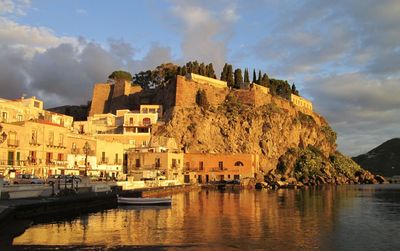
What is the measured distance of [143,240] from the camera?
954 inches

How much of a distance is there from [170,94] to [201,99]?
695cm

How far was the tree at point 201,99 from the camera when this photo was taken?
97125mm

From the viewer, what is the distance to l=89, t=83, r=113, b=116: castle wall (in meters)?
101

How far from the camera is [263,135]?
10131cm

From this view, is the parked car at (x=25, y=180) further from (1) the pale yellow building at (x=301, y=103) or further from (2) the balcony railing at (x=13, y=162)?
(1) the pale yellow building at (x=301, y=103)

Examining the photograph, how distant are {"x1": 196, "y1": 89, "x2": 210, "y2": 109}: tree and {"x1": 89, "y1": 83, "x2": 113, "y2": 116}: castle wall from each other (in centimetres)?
2117

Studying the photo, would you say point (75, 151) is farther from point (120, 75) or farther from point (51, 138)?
point (120, 75)

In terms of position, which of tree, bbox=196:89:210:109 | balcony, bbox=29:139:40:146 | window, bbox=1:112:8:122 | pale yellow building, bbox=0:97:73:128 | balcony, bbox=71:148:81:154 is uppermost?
tree, bbox=196:89:210:109

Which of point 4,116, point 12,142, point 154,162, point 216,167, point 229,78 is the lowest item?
point 216,167

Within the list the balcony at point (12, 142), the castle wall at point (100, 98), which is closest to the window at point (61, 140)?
the balcony at point (12, 142)

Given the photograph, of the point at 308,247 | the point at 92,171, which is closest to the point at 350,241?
the point at 308,247

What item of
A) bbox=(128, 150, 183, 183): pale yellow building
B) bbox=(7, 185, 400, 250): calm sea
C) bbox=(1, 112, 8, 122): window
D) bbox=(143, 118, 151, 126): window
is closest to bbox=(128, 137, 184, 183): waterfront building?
bbox=(128, 150, 183, 183): pale yellow building

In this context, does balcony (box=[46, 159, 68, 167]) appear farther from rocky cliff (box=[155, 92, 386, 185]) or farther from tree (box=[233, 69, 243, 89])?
tree (box=[233, 69, 243, 89])

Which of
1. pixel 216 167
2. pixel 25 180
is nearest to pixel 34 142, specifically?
pixel 25 180
